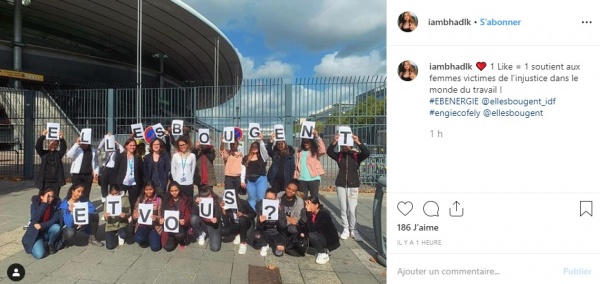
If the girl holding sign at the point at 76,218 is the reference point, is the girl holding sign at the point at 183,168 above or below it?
above

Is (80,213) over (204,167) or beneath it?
beneath

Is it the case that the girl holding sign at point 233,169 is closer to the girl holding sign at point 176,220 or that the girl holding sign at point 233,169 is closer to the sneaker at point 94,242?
the girl holding sign at point 176,220

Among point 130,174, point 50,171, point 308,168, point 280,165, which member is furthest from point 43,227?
point 308,168

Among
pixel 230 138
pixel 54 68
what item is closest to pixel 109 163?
pixel 230 138

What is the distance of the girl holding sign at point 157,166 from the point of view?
594cm

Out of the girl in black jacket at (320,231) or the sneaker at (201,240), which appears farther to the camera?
the sneaker at (201,240)

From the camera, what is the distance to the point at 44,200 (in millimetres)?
4852
